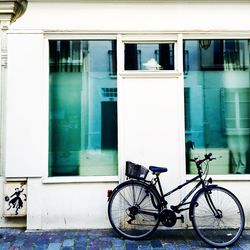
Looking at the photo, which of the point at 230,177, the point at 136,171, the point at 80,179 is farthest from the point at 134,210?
the point at 230,177

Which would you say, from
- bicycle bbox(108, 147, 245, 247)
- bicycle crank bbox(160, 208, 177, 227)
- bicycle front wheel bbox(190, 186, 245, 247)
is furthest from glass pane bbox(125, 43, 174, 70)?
bicycle crank bbox(160, 208, 177, 227)

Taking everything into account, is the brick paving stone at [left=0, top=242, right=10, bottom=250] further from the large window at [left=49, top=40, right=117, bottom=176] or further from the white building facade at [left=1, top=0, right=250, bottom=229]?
the large window at [left=49, top=40, right=117, bottom=176]

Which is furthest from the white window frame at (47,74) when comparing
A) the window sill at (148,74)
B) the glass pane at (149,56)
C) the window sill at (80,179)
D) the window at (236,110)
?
the window at (236,110)

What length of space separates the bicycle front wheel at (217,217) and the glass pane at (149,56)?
2290mm

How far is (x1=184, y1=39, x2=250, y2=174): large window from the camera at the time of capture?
256 inches

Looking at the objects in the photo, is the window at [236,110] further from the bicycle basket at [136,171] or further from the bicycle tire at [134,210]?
the bicycle tire at [134,210]

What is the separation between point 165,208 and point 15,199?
8.07 ft

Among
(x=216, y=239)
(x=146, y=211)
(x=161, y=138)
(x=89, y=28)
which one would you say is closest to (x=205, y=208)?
(x=216, y=239)

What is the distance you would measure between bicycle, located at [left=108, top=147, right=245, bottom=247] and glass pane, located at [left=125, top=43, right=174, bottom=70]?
174cm

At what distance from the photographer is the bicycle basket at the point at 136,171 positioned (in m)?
5.75

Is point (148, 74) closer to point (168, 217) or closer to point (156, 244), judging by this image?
point (168, 217)

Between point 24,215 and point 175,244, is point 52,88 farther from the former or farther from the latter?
point 175,244

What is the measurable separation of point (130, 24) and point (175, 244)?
11.9 feet

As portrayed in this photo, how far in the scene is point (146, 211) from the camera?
5777 mm
